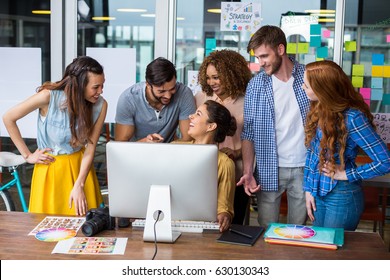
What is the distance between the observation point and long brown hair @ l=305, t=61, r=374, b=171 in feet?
8.83

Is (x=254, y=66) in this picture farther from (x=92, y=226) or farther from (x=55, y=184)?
(x=92, y=226)

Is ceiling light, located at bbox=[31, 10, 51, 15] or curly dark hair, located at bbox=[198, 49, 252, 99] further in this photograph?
ceiling light, located at bbox=[31, 10, 51, 15]

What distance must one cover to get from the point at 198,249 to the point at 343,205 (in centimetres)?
83

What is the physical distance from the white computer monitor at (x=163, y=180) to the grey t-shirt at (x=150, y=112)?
41.8 inches

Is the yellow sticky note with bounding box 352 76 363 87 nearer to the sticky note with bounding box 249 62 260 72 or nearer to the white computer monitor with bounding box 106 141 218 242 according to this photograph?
the sticky note with bounding box 249 62 260 72

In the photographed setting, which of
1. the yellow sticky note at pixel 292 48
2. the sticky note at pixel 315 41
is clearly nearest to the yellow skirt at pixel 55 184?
the yellow sticky note at pixel 292 48

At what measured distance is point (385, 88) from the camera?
470 cm

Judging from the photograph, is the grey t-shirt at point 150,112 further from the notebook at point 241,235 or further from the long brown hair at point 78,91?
the notebook at point 241,235

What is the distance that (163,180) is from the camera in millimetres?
2375

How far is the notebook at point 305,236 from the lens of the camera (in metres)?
2.39

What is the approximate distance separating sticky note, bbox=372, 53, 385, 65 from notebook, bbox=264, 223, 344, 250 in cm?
251

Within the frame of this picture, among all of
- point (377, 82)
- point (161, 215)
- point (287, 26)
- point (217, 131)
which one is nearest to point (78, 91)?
point (217, 131)

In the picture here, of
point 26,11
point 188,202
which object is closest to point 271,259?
point 188,202

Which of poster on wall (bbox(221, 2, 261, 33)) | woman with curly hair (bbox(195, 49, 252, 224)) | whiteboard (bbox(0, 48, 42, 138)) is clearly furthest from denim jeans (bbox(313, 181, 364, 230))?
whiteboard (bbox(0, 48, 42, 138))
